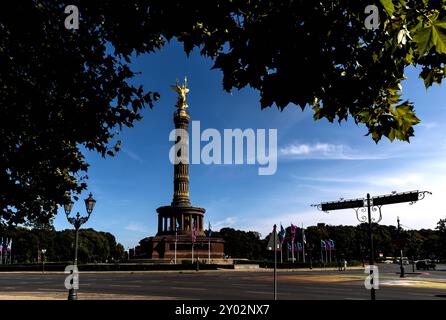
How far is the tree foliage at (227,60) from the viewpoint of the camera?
3.92 m

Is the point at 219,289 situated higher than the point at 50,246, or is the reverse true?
the point at 219,289

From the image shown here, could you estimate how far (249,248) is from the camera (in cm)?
13375

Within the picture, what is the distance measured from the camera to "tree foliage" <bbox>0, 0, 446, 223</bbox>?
3918 millimetres

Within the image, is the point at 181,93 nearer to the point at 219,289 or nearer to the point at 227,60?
the point at 219,289

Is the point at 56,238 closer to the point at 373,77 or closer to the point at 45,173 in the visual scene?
the point at 45,173

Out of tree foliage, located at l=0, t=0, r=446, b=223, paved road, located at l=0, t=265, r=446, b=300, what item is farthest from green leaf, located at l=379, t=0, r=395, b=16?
paved road, located at l=0, t=265, r=446, b=300

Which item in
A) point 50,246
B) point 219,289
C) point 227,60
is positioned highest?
point 227,60

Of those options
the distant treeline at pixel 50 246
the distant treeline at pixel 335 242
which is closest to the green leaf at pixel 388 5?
the distant treeline at pixel 50 246

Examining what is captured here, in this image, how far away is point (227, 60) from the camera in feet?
13.7

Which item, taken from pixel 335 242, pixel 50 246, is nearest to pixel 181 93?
pixel 50 246

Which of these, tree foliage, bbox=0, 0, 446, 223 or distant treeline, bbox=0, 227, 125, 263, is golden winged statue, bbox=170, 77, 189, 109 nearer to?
→ distant treeline, bbox=0, 227, 125, 263

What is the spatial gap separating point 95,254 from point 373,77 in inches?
6083

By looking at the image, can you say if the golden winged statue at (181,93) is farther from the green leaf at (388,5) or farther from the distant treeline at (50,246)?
the green leaf at (388,5)

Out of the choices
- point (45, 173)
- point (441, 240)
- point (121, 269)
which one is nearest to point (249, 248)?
point (441, 240)
